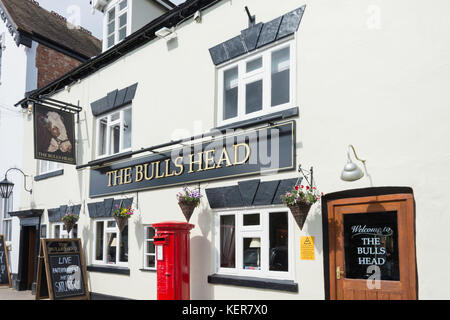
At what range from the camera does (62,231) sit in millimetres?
12461

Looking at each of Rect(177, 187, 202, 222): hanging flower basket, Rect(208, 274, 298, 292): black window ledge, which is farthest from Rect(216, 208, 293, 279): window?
Rect(177, 187, 202, 222): hanging flower basket

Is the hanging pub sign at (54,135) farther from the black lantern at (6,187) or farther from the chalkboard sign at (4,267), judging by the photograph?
the chalkboard sign at (4,267)

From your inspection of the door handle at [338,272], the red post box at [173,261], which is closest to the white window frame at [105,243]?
the red post box at [173,261]

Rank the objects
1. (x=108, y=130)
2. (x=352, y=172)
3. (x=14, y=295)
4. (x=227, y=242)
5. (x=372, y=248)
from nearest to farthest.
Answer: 1. (x=352, y=172)
2. (x=372, y=248)
3. (x=227, y=242)
4. (x=108, y=130)
5. (x=14, y=295)

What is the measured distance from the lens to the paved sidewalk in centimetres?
1226

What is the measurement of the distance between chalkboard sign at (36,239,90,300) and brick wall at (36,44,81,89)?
6.90m

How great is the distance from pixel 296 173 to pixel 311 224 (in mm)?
840

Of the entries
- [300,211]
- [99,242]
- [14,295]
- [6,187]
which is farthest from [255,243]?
[6,187]

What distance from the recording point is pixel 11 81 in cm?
1602

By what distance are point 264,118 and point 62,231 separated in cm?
784

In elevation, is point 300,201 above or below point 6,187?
below

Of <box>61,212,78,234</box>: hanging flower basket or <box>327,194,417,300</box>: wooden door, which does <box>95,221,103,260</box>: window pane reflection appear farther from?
<box>327,194,417,300</box>: wooden door

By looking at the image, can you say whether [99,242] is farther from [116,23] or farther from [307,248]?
[307,248]
